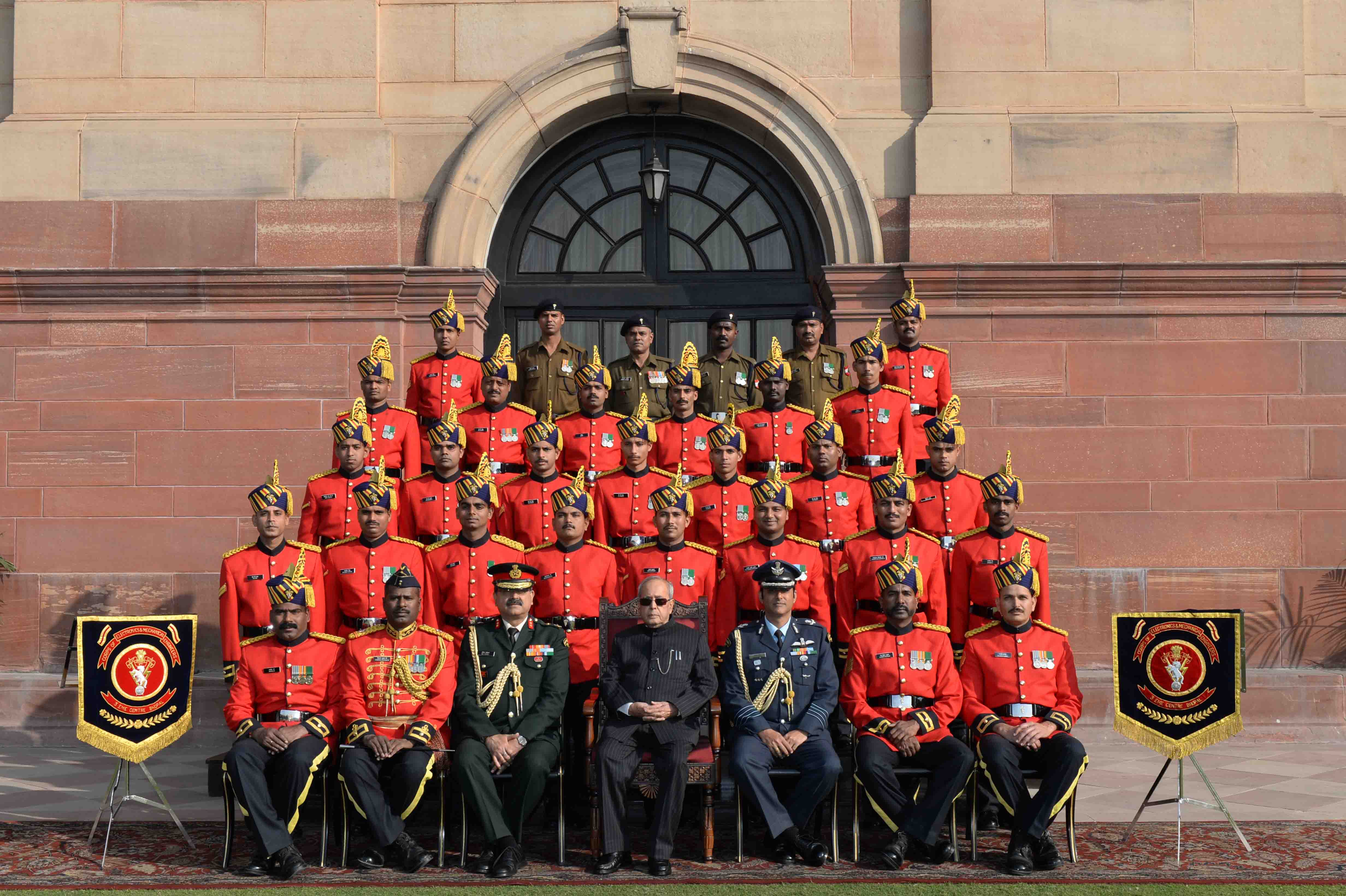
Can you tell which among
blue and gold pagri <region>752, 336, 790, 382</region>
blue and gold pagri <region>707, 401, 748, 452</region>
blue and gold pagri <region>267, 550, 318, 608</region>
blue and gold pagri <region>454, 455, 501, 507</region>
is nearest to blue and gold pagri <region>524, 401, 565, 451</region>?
blue and gold pagri <region>454, 455, 501, 507</region>

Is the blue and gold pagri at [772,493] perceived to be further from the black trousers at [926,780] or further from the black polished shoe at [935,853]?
the black polished shoe at [935,853]

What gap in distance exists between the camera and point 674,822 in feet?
21.5

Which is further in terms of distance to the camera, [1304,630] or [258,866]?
[1304,630]

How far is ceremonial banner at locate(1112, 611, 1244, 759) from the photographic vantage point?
702 centimetres

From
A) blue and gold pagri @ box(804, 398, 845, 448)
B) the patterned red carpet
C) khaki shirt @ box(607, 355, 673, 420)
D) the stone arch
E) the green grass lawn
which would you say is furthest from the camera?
the stone arch

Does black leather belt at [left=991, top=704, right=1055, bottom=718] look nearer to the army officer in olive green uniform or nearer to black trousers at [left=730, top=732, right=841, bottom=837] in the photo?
black trousers at [left=730, top=732, right=841, bottom=837]

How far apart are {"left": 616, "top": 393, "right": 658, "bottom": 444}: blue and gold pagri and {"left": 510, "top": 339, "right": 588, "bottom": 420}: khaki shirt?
127cm

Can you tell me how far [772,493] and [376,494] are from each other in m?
2.26

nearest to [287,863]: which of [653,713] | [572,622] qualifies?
[653,713]

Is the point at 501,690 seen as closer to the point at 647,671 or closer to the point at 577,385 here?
the point at 647,671

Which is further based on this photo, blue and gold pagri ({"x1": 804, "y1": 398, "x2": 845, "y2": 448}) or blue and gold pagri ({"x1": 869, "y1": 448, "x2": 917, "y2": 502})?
blue and gold pagri ({"x1": 804, "y1": 398, "x2": 845, "y2": 448})

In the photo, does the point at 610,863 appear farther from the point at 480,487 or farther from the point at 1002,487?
the point at 1002,487

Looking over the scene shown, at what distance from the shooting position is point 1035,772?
6.82 m

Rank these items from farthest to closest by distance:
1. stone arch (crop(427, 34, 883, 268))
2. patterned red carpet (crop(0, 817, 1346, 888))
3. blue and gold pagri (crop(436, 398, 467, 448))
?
stone arch (crop(427, 34, 883, 268)) → blue and gold pagri (crop(436, 398, 467, 448)) → patterned red carpet (crop(0, 817, 1346, 888))
